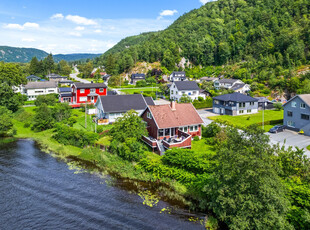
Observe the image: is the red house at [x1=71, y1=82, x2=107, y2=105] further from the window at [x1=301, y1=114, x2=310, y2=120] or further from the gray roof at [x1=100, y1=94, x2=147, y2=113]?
the window at [x1=301, y1=114, x2=310, y2=120]

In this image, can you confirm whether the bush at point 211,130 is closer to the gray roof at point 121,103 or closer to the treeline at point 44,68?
the gray roof at point 121,103

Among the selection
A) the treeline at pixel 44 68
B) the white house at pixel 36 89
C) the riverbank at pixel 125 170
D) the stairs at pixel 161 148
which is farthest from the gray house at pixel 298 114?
the treeline at pixel 44 68

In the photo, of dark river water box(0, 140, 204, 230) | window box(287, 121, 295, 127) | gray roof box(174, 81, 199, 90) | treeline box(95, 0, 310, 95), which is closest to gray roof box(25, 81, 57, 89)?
gray roof box(174, 81, 199, 90)

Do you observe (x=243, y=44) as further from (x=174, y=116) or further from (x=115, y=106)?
(x=174, y=116)

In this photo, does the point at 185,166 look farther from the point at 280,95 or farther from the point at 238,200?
the point at 280,95

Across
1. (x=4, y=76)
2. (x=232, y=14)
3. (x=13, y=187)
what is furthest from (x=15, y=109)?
(x=232, y=14)

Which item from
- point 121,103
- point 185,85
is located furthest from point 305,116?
point 185,85
